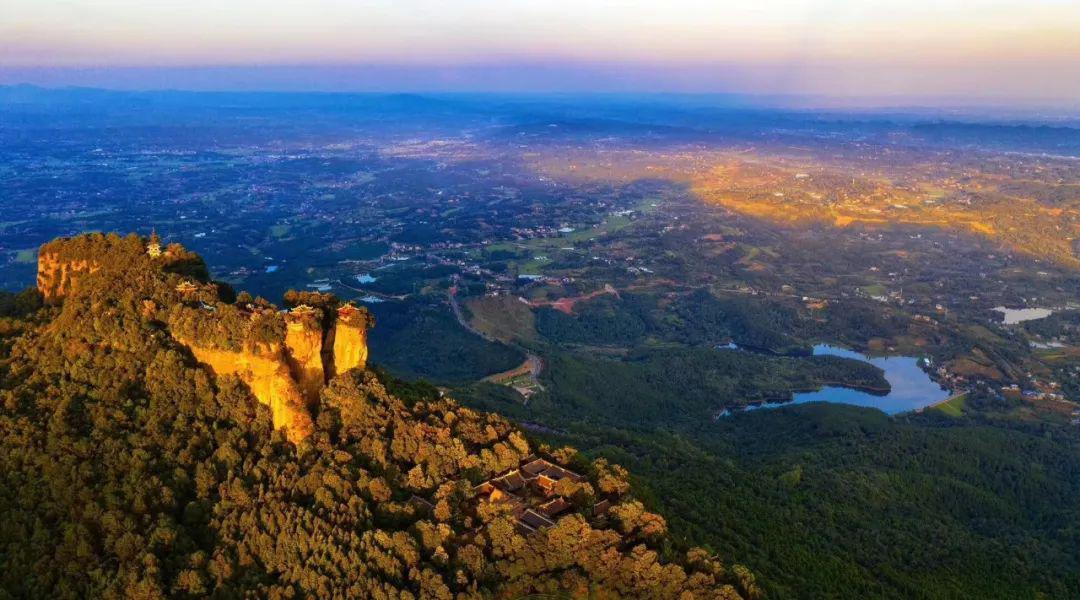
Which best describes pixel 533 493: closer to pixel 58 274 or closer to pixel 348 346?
pixel 348 346

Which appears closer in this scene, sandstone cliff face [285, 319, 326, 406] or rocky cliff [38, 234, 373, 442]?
rocky cliff [38, 234, 373, 442]

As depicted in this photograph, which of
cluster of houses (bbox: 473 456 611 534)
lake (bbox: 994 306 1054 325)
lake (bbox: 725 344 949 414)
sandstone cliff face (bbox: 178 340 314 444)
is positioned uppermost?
sandstone cliff face (bbox: 178 340 314 444)

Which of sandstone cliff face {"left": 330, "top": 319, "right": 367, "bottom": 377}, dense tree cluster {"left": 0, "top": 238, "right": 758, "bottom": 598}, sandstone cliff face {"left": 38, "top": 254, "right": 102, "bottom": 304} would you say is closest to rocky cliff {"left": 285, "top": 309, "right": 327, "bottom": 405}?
dense tree cluster {"left": 0, "top": 238, "right": 758, "bottom": 598}

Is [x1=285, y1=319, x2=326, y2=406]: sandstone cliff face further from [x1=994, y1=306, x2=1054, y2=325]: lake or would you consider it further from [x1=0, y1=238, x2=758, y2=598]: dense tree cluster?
[x1=994, y1=306, x2=1054, y2=325]: lake

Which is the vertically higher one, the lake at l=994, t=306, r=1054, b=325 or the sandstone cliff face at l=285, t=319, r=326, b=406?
the sandstone cliff face at l=285, t=319, r=326, b=406

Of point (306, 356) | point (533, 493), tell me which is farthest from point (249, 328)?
point (533, 493)

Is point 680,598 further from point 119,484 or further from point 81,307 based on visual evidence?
point 81,307

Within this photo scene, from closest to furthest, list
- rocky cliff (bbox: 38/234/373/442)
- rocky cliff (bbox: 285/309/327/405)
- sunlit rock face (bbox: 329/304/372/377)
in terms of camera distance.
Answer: rocky cliff (bbox: 38/234/373/442), rocky cliff (bbox: 285/309/327/405), sunlit rock face (bbox: 329/304/372/377)
